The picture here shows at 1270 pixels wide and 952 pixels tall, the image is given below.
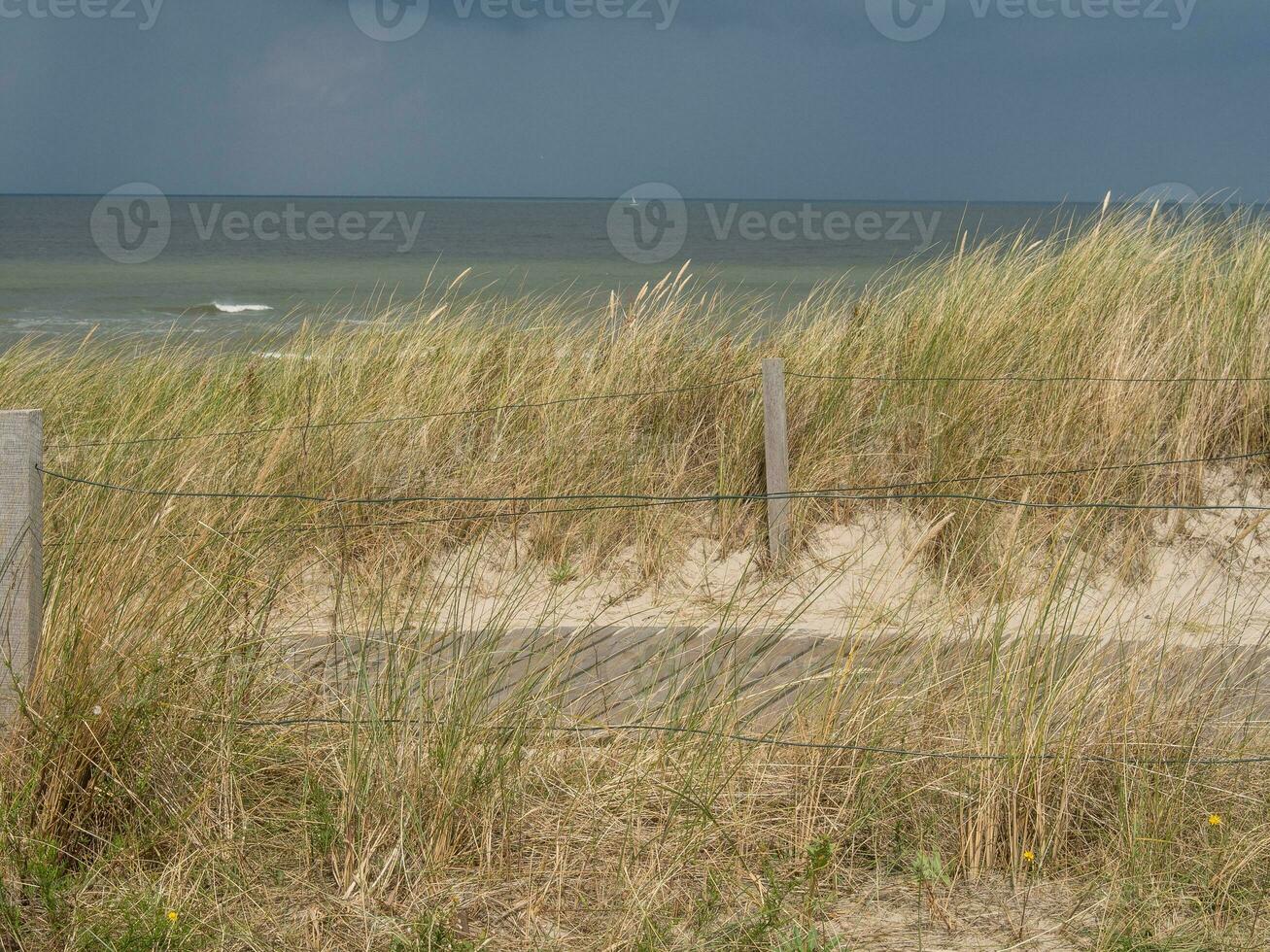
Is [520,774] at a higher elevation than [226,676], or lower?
lower

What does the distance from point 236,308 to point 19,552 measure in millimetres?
Result: 21323

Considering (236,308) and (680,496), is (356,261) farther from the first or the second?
(680,496)

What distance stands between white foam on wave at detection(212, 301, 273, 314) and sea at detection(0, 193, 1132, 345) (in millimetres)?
53

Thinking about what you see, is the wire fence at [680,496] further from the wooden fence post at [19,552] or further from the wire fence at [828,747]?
the wooden fence post at [19,552]

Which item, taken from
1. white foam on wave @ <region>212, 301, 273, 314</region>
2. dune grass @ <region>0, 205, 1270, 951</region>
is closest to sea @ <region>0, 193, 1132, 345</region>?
white foam on wave @ <region>212, 301, 273, 314</region>

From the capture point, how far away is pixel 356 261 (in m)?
36.0

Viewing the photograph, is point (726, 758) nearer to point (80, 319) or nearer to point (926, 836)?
point (926, 836)

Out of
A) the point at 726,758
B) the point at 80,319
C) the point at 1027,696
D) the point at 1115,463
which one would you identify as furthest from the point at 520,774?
the point at 80,319

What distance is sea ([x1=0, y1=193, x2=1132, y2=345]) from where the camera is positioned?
1631 cm

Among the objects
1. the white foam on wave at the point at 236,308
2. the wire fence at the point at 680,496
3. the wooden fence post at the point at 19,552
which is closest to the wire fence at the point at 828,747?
the wire fence at the point at 680,496

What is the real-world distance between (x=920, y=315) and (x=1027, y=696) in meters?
3.39

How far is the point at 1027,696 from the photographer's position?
263 centimetres

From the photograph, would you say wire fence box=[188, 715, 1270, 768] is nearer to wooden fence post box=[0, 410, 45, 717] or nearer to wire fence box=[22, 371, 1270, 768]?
wire fence box=[22, 371, 1270, 768]

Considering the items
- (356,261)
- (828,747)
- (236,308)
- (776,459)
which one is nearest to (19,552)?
(828,747)
